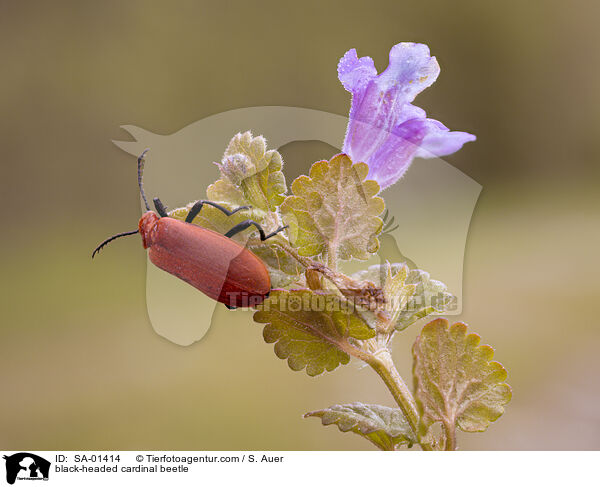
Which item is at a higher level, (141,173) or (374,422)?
(141,173)

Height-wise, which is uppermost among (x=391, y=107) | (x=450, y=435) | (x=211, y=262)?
(x=391, y=107)

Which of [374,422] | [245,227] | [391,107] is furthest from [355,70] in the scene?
[374,422]

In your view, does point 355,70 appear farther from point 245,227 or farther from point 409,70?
point 245,227

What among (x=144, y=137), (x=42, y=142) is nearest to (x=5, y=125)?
(x=42, y=142)
